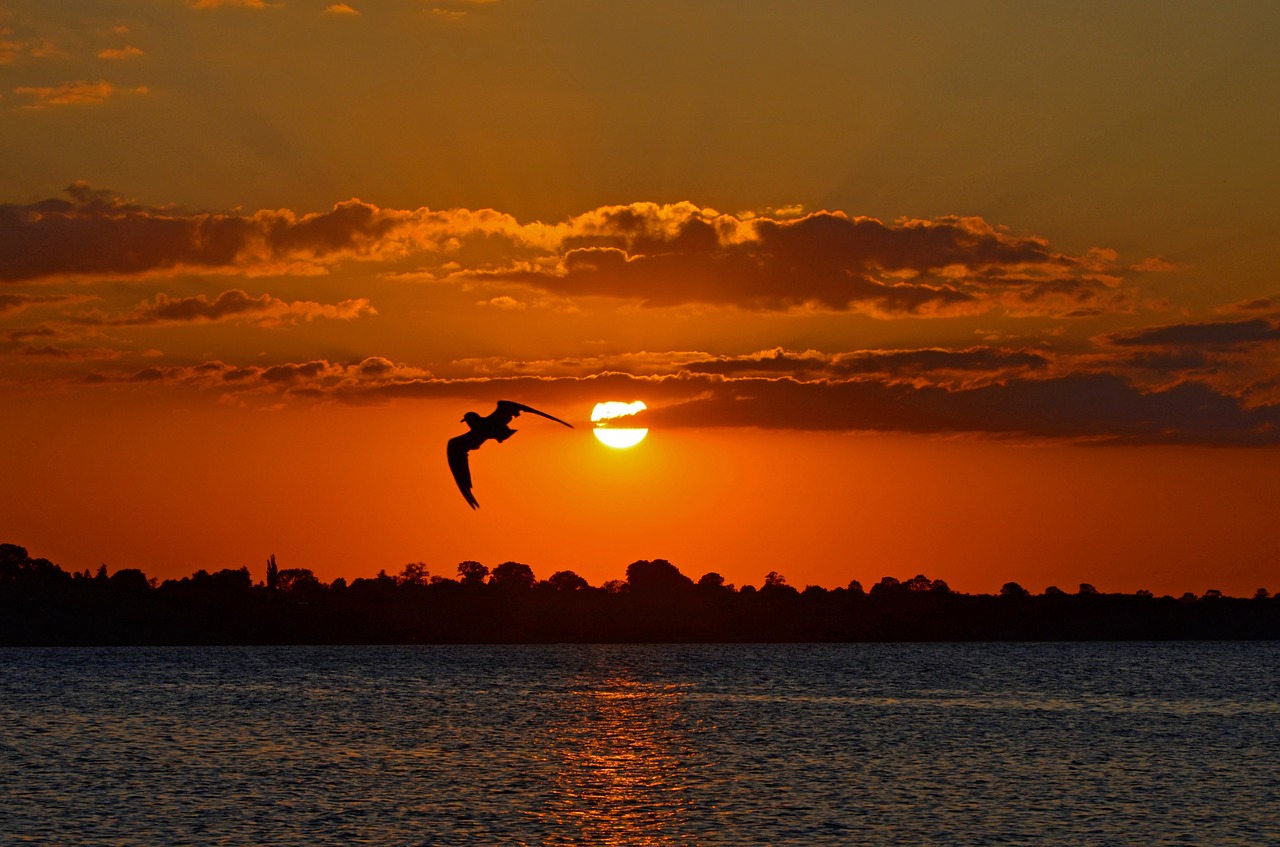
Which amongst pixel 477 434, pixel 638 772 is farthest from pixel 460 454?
pixel 638 772

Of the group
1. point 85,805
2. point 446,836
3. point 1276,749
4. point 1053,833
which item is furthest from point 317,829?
point 1276,749

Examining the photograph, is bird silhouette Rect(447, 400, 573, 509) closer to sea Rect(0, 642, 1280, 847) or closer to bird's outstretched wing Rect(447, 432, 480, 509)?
bird's outstretched wing Rect(447, 432, 480, 509)

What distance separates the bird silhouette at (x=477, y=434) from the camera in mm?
33062

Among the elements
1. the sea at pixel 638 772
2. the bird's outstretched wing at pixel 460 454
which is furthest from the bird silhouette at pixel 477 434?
the sea at pixel 638 772

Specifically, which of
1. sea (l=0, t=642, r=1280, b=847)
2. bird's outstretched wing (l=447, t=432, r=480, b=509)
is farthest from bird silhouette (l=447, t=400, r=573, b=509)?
sea (l=0, t=642, r=1280, b=847)

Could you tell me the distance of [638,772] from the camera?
8844cm

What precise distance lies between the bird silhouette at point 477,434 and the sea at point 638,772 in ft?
107

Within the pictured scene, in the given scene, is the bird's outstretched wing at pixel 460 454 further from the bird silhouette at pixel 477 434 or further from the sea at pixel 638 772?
the sea at pixel 638 772

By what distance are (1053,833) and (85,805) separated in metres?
43.5

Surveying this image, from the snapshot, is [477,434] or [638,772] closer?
[477,434]

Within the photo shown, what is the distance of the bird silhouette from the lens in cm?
3306

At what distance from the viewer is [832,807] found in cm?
A: 7188

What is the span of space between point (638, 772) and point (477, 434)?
58.4 metres

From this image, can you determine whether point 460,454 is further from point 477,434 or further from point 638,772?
point 638,772
